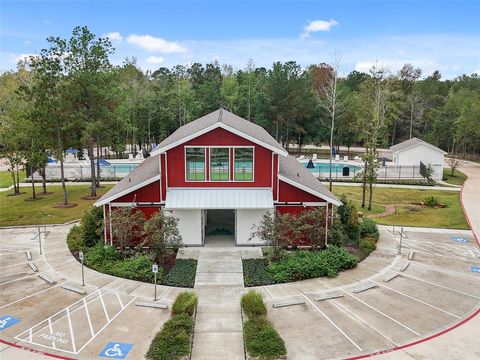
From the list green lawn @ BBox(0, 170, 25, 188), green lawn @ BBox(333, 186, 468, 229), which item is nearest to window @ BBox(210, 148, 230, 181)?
green lawn @ BBox(333, 186, 468, 229)

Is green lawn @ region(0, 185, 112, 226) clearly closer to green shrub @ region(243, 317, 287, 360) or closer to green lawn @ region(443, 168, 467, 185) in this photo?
green shrub @ region(243, 317, 287, 360)

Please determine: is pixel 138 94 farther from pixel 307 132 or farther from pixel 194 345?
pixel 194 345

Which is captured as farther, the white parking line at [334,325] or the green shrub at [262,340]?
the white parking line at [334,325]

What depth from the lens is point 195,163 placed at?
22.9 meters

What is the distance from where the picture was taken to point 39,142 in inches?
1353

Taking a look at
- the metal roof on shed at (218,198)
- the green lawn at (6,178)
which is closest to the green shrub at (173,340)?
the metal roof on shed at (218,198)

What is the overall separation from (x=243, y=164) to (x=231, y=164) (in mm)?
718

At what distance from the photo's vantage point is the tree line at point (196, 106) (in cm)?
3275

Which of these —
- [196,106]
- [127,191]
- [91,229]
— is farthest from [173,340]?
[196,106]

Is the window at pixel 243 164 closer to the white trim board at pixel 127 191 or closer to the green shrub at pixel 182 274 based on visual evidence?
the white trim board at pixel 127 191

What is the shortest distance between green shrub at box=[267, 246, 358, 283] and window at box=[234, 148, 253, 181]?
540cm

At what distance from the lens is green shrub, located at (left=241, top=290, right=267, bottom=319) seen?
14.9 metres

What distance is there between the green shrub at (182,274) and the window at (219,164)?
525 centimetres

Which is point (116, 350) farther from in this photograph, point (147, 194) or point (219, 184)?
point (219, 184)
